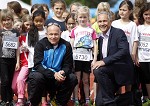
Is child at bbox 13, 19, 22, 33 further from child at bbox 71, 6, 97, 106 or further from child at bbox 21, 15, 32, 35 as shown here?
child at bbox 71, 6, 97, 106

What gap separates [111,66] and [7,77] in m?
1.99

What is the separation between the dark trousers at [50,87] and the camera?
25.0 feet

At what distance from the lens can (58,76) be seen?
7527 mm

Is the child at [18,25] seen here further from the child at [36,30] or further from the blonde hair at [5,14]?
the child at [36,30]

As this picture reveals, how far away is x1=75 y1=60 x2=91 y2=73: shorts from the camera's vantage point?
331 inches

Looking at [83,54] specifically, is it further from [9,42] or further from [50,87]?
[9,42]

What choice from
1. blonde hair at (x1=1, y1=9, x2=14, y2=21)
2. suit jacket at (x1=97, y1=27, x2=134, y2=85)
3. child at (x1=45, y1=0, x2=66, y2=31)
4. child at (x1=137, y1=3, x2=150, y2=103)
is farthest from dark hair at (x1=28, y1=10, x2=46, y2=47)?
child at (x1=137, y1=3, x2=150, y2=103)

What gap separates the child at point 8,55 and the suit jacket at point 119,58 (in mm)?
1766

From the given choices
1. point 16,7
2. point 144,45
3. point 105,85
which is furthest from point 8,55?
point 144,45

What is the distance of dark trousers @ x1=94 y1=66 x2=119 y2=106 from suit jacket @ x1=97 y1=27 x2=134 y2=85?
0.28 ft

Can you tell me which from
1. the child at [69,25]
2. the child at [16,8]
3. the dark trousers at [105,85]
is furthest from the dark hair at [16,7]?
the dark trousers at [105,85]

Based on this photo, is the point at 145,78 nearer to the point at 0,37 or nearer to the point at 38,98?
the point at 38,98

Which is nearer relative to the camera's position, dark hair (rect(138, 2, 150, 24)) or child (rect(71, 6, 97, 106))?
dark hair (rect(138, 2, 150, 24))

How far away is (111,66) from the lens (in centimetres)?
745
